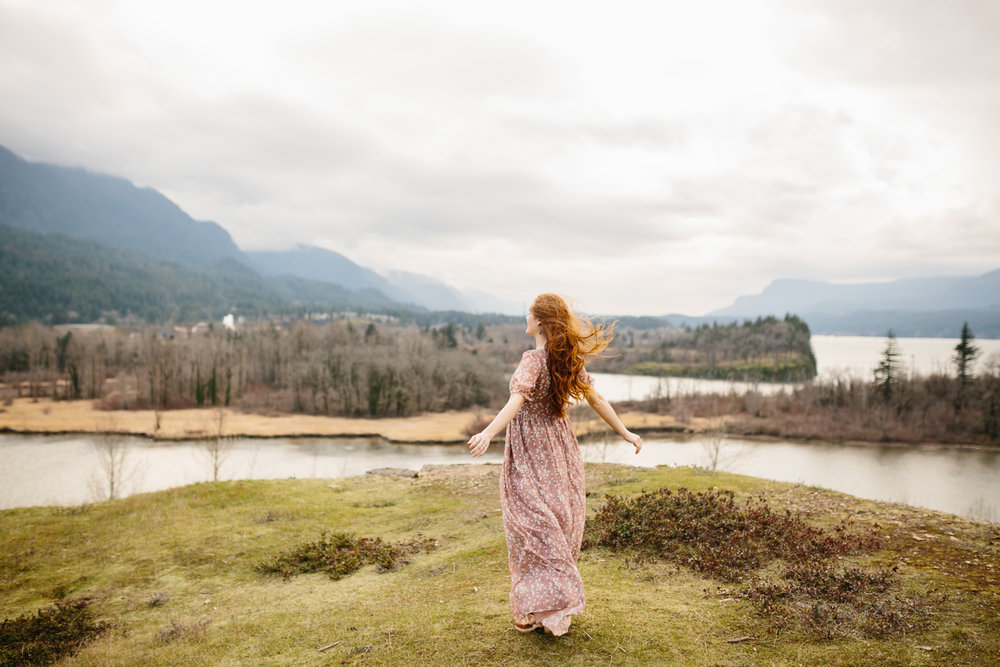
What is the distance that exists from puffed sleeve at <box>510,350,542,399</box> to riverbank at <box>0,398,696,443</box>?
1920 inches

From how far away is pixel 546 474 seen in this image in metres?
4.79

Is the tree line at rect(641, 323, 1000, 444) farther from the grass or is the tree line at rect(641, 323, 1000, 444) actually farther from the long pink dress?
the long pink dress

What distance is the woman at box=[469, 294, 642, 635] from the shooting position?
15.2 ft

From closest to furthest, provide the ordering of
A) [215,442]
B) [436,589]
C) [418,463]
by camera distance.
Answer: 1. [436,589]
2. [418,463]
3. [215,442]

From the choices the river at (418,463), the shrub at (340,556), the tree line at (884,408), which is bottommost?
the river at (418,463)

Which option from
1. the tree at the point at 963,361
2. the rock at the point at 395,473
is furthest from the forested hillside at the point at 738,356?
the rock at the point at 395,473

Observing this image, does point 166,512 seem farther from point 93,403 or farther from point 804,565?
point 93,403

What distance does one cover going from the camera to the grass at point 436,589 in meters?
4.78

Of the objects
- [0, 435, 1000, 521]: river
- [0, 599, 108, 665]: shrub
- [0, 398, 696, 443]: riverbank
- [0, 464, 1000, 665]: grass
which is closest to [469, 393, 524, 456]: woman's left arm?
[0, 464, 1000, 665]: grass

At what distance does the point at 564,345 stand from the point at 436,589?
13.7 feet

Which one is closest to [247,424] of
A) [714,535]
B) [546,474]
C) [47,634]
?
[47,634]

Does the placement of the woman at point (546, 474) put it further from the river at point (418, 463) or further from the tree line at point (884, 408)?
the tree line at point (884, 408)

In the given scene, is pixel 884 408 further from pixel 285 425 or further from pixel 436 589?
pixel 436 589

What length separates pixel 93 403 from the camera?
68.3 meters
